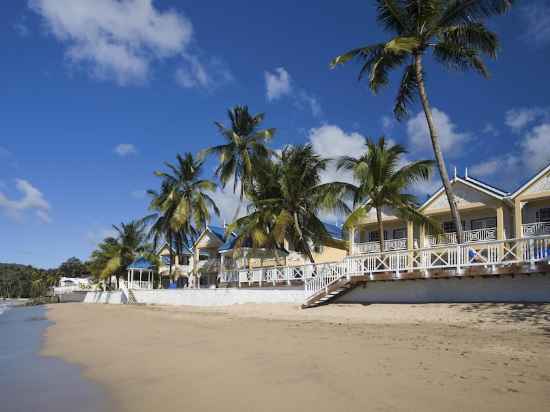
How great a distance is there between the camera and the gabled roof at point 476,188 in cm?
2236

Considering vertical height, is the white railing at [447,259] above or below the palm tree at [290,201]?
below

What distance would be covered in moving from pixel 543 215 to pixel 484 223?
9.62 ft

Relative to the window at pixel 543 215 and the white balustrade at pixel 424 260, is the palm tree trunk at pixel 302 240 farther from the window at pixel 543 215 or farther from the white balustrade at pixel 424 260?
the window at pixel 543 215

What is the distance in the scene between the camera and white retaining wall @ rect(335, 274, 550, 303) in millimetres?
13484

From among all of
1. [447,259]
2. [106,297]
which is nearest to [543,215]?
[447,259]

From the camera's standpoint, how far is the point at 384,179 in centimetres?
1962

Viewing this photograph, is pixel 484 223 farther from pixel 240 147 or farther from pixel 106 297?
pixel 106 297

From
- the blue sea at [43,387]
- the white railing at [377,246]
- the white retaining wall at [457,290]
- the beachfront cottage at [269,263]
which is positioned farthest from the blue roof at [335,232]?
the blue sea at [43,387]

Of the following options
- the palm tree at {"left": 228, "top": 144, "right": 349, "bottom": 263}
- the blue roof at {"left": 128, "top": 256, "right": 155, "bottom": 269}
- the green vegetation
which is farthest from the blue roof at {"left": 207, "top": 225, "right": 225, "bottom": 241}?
the green vegetation

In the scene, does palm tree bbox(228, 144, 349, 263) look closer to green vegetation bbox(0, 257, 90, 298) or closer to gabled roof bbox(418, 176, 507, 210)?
gabled roof bbox(418, 176, 507, 210)

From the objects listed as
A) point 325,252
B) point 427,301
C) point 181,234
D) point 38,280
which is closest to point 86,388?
point 427,301

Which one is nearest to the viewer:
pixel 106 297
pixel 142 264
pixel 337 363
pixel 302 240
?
pixel 337 363

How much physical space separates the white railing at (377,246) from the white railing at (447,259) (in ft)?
27.3

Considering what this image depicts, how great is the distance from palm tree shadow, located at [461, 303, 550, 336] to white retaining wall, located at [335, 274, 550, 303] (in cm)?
43
